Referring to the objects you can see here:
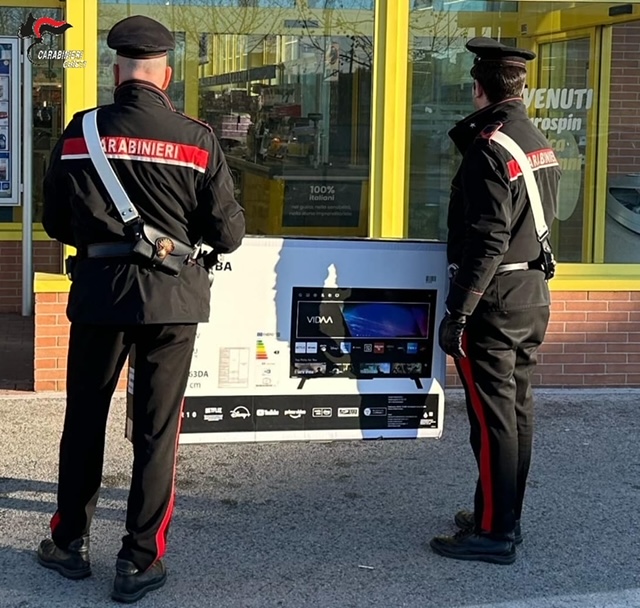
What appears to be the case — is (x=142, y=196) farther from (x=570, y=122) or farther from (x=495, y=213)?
(x=570, y=122)

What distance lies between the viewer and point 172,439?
4.27 metres

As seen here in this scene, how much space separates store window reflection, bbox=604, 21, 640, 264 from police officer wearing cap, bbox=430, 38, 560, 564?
135 inches

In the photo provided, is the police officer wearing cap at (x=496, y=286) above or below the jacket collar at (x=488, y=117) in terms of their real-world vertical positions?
below

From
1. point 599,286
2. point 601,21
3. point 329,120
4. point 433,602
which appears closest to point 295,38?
point 329,120

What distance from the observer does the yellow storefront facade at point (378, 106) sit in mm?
7324

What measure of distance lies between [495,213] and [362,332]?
3.19ft

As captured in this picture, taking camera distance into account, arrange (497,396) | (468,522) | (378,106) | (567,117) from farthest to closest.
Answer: (567,117) < (378,106) < (468,522) < (497,396)

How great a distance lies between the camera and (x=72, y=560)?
4.38 meters

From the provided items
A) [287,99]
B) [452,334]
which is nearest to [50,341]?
[287,99]

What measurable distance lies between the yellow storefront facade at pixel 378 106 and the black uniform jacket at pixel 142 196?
3.23 m

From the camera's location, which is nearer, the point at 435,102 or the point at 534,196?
the point at 534,196

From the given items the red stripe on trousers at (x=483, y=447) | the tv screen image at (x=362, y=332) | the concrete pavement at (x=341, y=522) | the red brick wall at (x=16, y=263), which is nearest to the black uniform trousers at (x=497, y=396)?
the red stripe on trousers at (x=483, y=447)

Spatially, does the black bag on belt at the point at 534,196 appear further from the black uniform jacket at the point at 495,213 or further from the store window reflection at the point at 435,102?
the store window reflection at the point at 435,102

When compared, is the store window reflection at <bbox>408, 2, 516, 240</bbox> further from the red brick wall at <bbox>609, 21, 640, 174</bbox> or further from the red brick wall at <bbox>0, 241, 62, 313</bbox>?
the red brick wall at <bbox>0, 241, 62, 313</bbox>
